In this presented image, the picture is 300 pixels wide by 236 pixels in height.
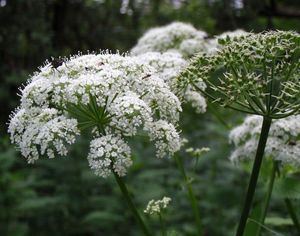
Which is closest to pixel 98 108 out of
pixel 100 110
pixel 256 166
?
Result: pixel 100 110

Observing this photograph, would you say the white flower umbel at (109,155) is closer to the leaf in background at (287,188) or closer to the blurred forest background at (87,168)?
the leaf in background at (287,188)

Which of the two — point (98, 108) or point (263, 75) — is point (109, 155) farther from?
point (263, 75)

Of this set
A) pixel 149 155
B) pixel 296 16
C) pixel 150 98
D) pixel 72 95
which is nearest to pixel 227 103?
pixel 150 98

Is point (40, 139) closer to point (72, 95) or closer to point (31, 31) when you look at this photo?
point (72, 95)

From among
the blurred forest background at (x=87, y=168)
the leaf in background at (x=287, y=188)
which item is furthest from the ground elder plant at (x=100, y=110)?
the blurred forest background at (x=87, y=168)

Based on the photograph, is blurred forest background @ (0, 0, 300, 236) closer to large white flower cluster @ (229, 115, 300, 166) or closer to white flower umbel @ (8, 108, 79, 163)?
large white flower cluster @ (229, 115, 300, 166)

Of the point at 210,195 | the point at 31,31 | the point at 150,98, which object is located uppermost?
the point at 31,31

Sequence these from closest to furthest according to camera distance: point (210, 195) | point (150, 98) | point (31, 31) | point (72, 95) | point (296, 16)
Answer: point (72, 95)
point (150, 98)
point (210, 195)
point (31, 31)
point (296, 16)
